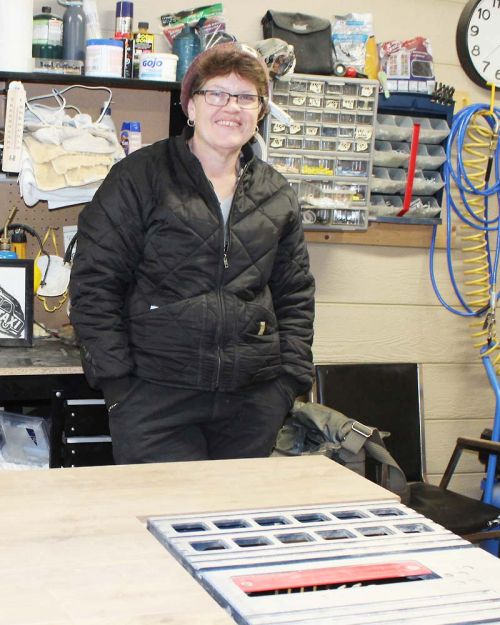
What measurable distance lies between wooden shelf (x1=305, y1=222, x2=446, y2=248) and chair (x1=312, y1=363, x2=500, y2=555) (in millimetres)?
446

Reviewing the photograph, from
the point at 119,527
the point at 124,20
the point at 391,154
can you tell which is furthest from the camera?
the point at 391,154

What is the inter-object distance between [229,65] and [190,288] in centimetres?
53

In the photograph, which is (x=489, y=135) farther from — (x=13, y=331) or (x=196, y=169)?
(x=13, y=331)

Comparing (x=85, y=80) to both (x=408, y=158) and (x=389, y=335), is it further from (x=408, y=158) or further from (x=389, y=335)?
(x=389, y=335)

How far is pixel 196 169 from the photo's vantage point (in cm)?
214

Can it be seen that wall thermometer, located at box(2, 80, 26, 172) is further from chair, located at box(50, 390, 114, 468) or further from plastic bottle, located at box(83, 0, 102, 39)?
chair, located at box(50, 390, 114, 468)

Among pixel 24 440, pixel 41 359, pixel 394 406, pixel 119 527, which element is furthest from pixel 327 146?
pixel 119 527

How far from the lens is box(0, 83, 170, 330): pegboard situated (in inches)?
114

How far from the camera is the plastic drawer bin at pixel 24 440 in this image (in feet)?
8.55

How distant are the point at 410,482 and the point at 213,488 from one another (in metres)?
1.79

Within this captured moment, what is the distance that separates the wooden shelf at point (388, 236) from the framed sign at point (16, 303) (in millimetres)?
998

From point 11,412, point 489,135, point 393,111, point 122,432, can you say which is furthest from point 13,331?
point 489,135

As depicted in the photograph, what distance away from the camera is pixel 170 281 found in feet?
6.82

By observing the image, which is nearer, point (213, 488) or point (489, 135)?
point (213, 488)
